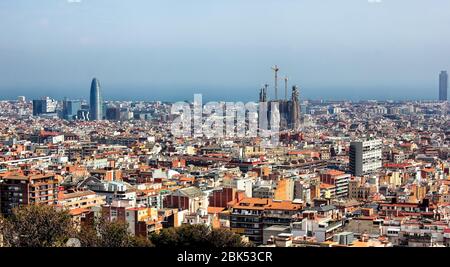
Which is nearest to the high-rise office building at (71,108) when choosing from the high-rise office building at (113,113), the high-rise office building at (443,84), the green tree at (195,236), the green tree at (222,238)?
the high-rise office building at (113,113)

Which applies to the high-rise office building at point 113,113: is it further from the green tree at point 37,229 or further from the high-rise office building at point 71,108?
the green tree at point 37,229

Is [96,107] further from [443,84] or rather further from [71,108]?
[443,84]

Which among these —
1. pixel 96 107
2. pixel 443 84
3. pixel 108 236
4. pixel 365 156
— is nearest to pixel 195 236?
pixel 108 236

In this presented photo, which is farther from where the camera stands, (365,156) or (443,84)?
(365,156)

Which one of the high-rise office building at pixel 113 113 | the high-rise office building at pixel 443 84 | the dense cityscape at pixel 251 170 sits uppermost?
the high-rise office building at pixel 443 84

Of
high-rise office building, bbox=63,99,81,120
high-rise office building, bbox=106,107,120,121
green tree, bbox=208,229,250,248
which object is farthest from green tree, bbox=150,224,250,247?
high-rise office building, bbox=106,107,120,121

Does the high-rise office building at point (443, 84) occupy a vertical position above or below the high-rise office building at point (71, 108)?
above

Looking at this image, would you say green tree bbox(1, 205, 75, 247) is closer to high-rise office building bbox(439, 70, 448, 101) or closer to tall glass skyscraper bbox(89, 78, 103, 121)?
high-rise office building bbox(439, 70, 448, 101)

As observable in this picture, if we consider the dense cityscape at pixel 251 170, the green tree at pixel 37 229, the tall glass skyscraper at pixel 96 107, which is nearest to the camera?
the green tree at pixel 37 229
